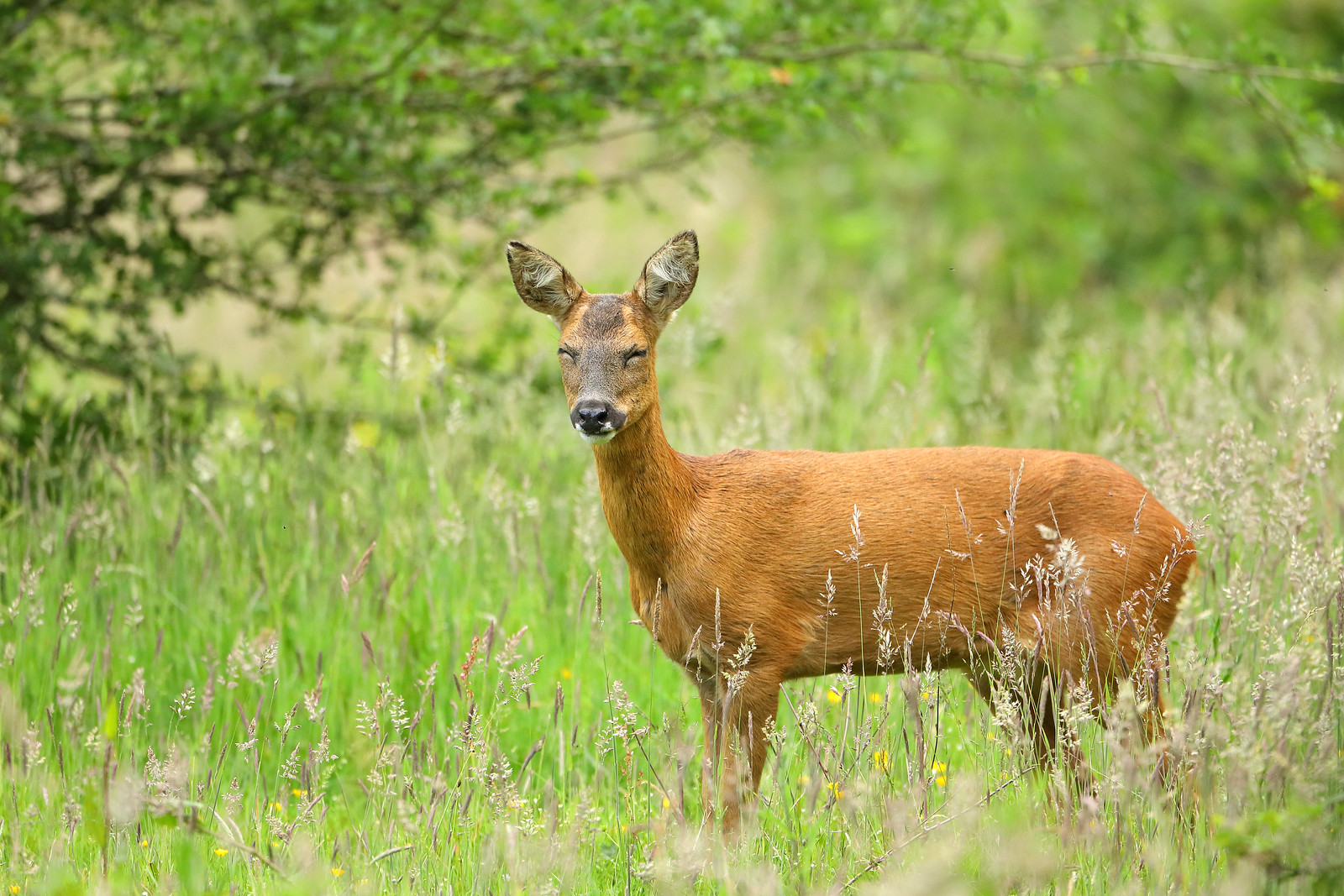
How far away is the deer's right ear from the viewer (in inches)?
179

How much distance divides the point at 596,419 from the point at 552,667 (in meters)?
1.55

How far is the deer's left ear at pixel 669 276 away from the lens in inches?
175

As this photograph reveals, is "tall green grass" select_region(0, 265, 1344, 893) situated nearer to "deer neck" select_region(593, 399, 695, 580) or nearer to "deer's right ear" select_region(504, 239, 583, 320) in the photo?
"deer neck" select_region(593, 399, 695, 580)

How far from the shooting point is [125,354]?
6.95 metres

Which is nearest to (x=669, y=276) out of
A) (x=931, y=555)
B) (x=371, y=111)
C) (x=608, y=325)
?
(x=608, y=325)

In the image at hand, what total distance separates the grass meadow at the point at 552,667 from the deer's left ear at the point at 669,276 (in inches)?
40.1

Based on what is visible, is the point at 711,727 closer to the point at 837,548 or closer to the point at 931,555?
the point at 837,548

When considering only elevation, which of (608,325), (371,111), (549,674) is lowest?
(549,674)

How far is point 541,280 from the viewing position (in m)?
4.62

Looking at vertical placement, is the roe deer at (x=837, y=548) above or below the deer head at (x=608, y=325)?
below

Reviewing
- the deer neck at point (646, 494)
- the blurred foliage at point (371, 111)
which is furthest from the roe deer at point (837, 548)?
the blurred foliage at point (371, 111)

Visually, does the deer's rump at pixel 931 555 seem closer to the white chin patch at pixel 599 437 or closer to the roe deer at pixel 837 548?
the roe deer at pixel 837 548

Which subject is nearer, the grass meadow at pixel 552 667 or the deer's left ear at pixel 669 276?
the grass meadow at pixel 552 667

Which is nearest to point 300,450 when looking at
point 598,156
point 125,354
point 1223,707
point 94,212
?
point 125,354
